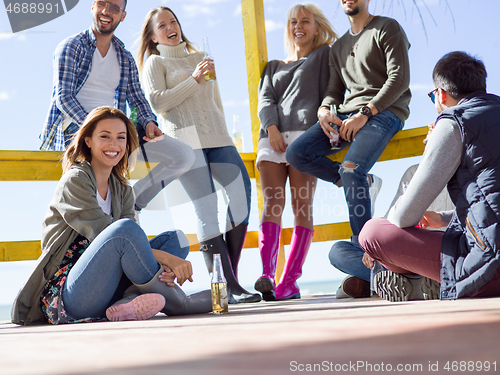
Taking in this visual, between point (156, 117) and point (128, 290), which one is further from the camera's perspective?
point (156, 117)

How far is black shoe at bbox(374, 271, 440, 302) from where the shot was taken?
1.42 m

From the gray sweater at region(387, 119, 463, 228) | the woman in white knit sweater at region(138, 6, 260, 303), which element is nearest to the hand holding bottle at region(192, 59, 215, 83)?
the woman in white knit sweater at region(138, 6, 260, 303)

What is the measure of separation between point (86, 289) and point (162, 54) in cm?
142

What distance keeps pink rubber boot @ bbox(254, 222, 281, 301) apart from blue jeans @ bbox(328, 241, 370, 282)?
1.04 ft

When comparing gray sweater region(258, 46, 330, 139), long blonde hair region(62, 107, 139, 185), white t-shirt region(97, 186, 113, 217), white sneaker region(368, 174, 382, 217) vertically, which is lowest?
white sneaker region(368, 174, 382, 217)

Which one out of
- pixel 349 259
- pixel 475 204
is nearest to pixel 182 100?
pixel 349 259

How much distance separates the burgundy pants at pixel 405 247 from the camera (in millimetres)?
1296

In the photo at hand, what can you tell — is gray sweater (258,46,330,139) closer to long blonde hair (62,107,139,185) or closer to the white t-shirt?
long blonde hair (62,107,139,185)

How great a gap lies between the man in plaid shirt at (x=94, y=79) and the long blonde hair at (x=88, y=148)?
36cm

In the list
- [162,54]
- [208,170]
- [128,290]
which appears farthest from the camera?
[162,54]

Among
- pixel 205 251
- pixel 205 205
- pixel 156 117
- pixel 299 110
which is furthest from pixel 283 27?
pixel 205 251

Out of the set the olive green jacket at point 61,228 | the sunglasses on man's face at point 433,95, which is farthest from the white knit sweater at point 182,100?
the sunglasses on man's face at point 433,95

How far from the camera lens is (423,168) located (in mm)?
1242

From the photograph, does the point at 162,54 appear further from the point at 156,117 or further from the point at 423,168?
the point at 423,168
